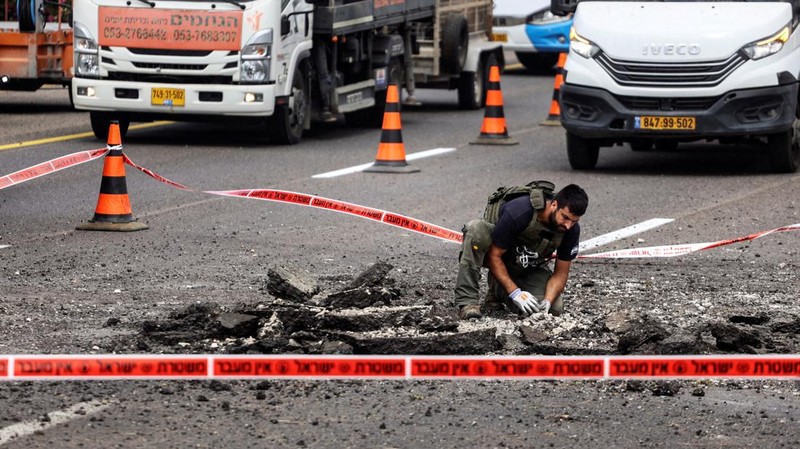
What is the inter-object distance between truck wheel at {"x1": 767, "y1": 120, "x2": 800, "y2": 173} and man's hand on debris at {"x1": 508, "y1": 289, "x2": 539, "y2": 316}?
759 centimetres

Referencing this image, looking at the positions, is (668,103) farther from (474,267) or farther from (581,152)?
(474,267)

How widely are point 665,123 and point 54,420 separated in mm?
9423

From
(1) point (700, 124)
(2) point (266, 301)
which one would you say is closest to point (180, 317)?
(2) point (266, 301)

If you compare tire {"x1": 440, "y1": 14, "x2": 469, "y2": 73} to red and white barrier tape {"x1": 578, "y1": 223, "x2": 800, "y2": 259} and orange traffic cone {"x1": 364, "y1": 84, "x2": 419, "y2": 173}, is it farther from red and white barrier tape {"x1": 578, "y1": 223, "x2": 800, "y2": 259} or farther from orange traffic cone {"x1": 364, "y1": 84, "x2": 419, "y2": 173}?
red and white barrier tape {"x1": 578, "y1": 223, "x2": 800, "y2": 259}

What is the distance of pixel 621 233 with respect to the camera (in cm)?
1123

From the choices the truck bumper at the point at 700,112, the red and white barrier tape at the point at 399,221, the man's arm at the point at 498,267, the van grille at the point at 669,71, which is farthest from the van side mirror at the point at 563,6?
the man's arm at the point at 498,267

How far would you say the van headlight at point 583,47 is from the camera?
14.6m

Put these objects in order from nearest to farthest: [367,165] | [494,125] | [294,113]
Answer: [367,165] < [294,113] < [494,125]

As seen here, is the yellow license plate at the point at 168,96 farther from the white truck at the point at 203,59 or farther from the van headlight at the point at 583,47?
the van headlight at the point at 583,47

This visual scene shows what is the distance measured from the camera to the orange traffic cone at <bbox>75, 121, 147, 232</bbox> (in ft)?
35.9

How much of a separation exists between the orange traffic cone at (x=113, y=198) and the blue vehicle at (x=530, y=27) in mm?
17083

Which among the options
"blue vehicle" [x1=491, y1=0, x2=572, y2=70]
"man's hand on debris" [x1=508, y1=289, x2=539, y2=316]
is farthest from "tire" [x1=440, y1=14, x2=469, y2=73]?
"man's hand on debris" [x1=508, y1=289, x2=539, y2=316]

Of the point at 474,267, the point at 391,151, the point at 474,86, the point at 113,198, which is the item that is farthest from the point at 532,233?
the point at 474,86

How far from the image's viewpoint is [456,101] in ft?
78.0
